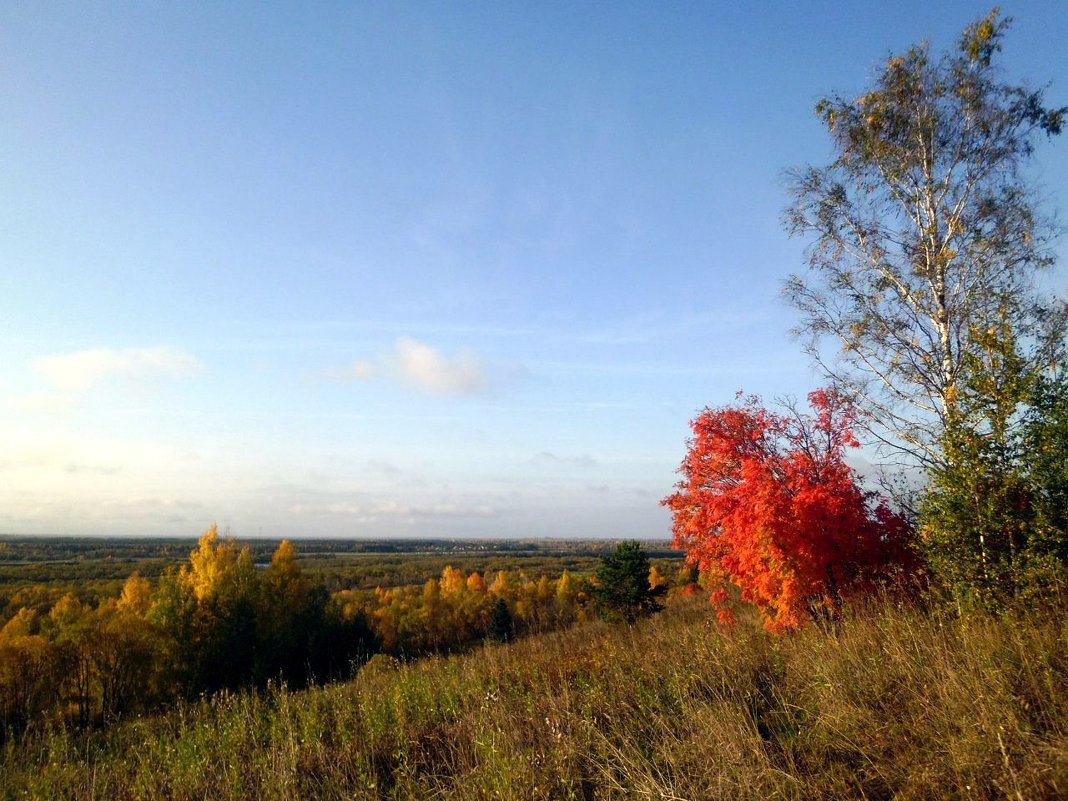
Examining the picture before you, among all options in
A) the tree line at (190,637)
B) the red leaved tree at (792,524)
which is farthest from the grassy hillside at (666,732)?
the tree line at (190,637)

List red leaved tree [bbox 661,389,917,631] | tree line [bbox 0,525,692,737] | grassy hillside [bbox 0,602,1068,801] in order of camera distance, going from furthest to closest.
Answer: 1. tree line [bbox 0,525,692,737]
2. red leaved tree [bbox 661,389,917,631]
3. grassy hillside [bbox 0,602,1068,801]

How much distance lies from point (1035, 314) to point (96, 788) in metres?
16.0

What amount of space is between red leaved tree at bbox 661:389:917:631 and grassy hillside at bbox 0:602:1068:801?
9.65 ft

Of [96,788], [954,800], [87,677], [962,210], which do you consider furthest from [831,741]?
[87,677]

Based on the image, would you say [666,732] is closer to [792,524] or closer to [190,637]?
[792,524]

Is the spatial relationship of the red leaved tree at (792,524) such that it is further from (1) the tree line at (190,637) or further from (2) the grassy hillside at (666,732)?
(1) the tree line at (190,637)

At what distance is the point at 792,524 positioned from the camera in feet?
34.5

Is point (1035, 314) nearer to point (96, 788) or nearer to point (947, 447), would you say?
point (947, 447)

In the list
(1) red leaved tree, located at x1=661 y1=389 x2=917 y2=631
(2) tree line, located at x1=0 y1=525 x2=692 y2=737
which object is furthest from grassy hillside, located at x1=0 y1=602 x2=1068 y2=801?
(2) tree line, located at x1=0 y1=525 x2=692 y2=737

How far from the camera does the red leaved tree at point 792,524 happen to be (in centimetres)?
1045

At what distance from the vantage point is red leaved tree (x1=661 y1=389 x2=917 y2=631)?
412 inches

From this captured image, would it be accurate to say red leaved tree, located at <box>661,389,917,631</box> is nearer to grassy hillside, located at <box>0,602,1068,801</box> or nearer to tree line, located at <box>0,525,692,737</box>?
grassy hillside, located at <box>0,602,1068,801</box>

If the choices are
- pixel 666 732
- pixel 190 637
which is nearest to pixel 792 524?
pixel 666 732

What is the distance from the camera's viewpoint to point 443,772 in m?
4.90
